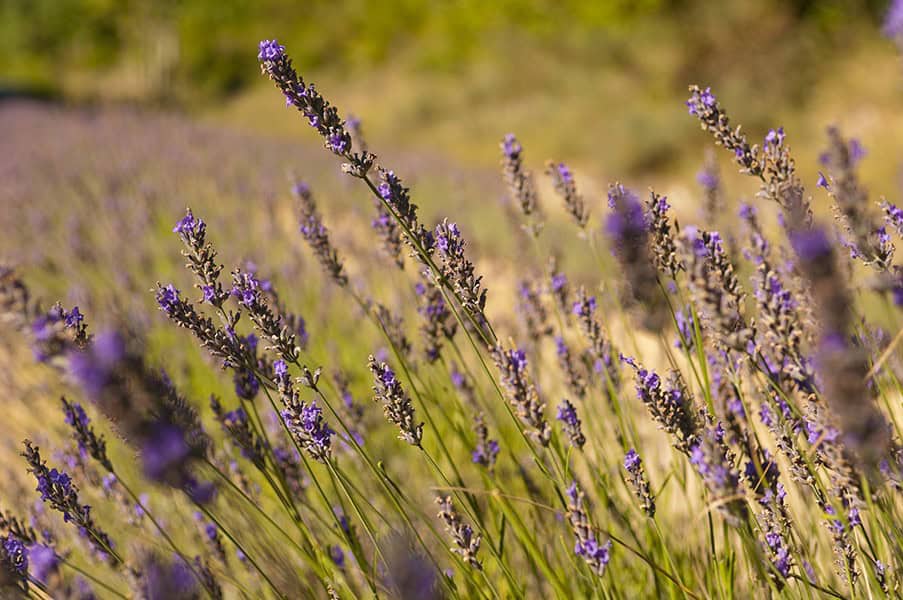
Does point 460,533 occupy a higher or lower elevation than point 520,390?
lower


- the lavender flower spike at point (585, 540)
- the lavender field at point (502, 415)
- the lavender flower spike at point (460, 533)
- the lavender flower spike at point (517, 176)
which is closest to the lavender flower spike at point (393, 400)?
the lavender field at point (502, 415)

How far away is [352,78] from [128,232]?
16480mm

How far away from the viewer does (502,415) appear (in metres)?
2.76

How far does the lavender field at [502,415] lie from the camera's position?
1.10 m

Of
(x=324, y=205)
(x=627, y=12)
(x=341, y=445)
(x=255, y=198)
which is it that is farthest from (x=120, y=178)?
(x=627, y=12)

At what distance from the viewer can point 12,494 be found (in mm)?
2637

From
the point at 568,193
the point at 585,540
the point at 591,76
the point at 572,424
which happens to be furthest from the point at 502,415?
the point at 591,76

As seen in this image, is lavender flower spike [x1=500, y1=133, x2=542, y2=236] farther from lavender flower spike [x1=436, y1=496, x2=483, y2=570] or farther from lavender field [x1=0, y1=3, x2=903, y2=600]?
lavender flower spike [x1=436, y1=496, x2=483, y2=570]

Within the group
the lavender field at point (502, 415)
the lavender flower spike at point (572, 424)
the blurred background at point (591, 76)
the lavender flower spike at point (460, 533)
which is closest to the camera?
the lavender field at point (502, 415)

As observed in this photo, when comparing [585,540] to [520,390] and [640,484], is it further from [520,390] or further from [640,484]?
[520,390]

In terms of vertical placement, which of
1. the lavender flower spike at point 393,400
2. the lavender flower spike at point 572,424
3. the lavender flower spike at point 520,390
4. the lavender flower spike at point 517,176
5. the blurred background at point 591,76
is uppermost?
the blurred background at point 591,76

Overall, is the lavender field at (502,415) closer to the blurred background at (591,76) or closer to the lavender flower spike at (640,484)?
the lavender flower spike at (640,484)

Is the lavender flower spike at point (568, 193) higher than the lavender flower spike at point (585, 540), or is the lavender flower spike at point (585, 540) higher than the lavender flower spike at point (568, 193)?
the lavender flower spike at point (568, 193)

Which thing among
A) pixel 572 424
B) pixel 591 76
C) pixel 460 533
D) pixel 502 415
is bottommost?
pixel 460 533
